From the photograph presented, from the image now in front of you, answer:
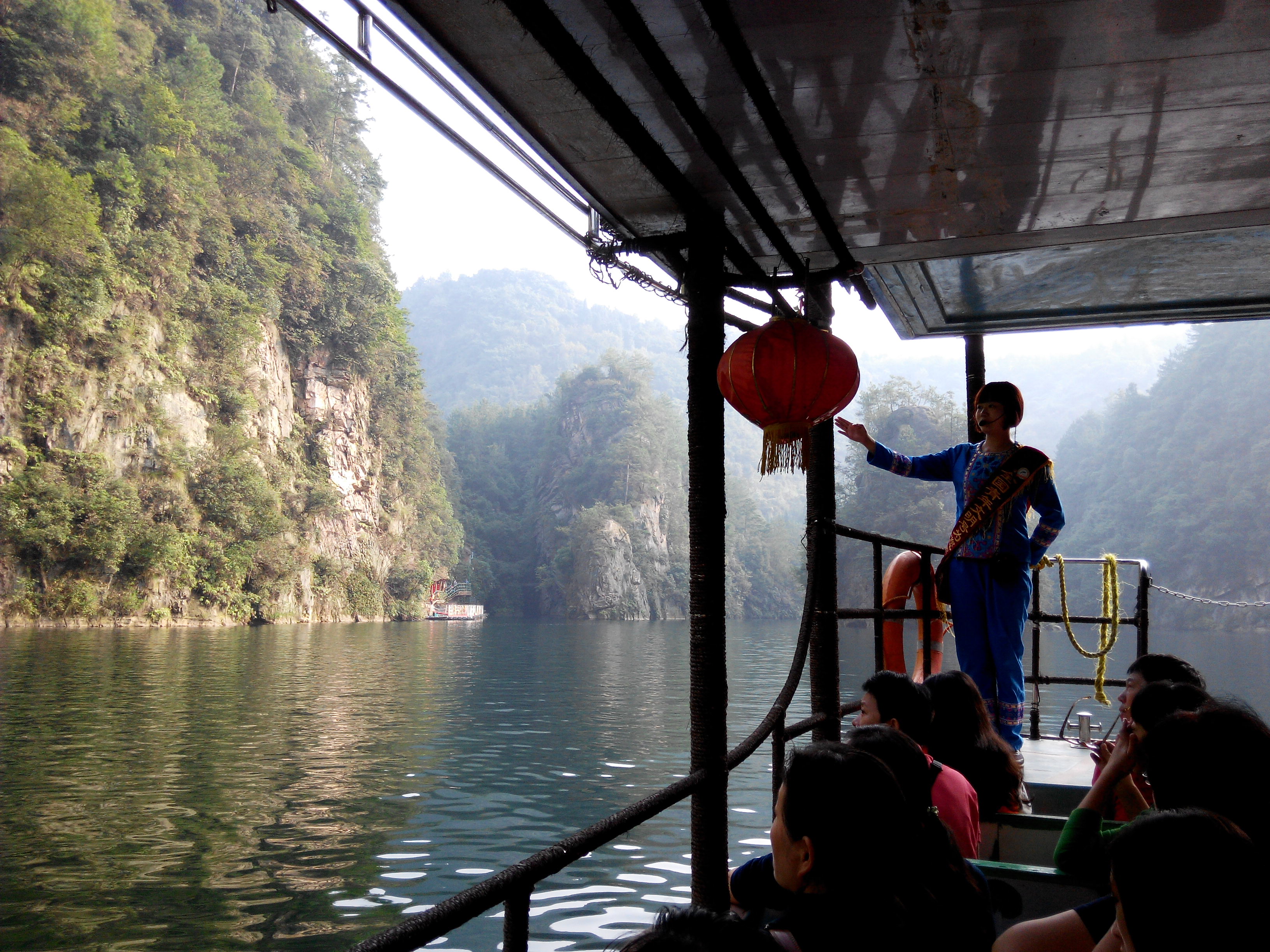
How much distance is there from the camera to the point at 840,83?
81.7 inches

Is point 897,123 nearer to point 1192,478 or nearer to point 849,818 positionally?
point 849,818

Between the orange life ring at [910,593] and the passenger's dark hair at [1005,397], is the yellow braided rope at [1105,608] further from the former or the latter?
the passenger's dark hair at [1005,397]

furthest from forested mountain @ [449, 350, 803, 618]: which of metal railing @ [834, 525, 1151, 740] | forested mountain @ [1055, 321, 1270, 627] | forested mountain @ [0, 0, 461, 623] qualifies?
metal railing @ [834, 525, 1151, 740]

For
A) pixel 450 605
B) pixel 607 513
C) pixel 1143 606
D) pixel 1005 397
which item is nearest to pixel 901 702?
pixel 1005 397

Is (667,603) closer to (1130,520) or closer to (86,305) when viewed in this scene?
(1130,520)

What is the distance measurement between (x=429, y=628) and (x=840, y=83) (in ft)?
127

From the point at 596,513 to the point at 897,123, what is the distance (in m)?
53.0

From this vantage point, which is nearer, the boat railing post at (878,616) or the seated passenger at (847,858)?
the seated passenger at (847,858)

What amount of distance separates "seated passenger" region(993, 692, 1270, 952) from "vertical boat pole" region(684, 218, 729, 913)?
1.34 metres

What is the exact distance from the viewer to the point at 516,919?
1.12 meters

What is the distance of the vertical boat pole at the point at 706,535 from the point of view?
2572mm

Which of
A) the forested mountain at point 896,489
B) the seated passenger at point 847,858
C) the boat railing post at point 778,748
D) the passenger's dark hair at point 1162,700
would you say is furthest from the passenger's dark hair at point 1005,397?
the forested mountain at point 896,489

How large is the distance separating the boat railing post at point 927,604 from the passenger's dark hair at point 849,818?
8.05ft

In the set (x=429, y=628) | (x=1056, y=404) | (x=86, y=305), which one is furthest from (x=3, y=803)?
(x=1056, y=404)
